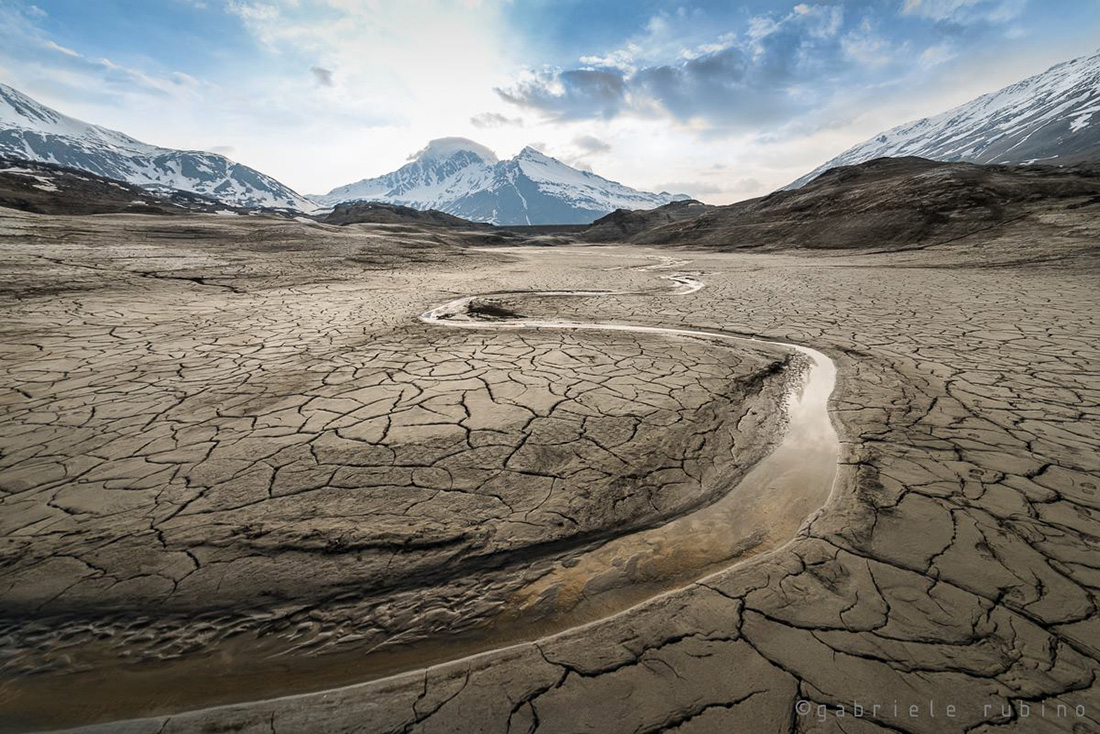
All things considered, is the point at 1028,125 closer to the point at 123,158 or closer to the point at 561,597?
the point at 561,597

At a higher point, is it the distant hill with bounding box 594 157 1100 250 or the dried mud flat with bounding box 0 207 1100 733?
the distant hill with bounding box 594 157 1100 250

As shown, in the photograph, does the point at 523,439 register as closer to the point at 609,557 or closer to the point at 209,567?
the point at 609,557

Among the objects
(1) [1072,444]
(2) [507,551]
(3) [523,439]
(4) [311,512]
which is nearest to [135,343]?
(4) [311,512]

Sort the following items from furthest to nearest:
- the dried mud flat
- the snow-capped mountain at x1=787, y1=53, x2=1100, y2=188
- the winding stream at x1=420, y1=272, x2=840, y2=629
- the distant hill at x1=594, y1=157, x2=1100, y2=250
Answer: the snow-capped mountain at x1=787, y1=53, x2=1100, y2=188 < the distant hill at x1=594, y1=157, x2=1100, y2=250 < the winding stream at x1=420, y1=272, x2=840, y2=629 < the dried mud flat

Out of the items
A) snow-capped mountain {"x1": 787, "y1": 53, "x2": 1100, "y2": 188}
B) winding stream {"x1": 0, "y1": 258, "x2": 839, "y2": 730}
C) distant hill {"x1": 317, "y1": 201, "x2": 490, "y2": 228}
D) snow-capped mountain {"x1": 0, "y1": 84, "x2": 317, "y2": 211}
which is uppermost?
snow-capped mountain {"x1": 787, "y1": 53, "x2": 1100, "y2": 188}

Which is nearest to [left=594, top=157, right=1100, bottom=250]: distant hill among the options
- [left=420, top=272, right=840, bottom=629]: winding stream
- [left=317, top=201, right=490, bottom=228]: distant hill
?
[left=420, top=272, right=840, bottom=629]: winding stream

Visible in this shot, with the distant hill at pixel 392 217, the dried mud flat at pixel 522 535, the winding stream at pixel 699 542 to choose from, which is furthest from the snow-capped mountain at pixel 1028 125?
the winding stream at pixel 699 542

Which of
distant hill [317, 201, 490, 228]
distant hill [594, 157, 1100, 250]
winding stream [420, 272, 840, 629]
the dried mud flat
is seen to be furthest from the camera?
distant hill [317, 201, 490, 228]

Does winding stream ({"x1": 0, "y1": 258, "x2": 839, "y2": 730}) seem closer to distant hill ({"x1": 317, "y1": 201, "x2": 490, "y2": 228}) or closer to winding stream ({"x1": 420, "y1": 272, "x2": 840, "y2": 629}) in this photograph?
Result: winding stream ({"x1": 420, "y1": 272, "x2": 840, "y2": 629})

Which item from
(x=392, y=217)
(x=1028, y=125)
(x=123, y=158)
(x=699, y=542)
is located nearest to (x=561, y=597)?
(x=699, y=542)
